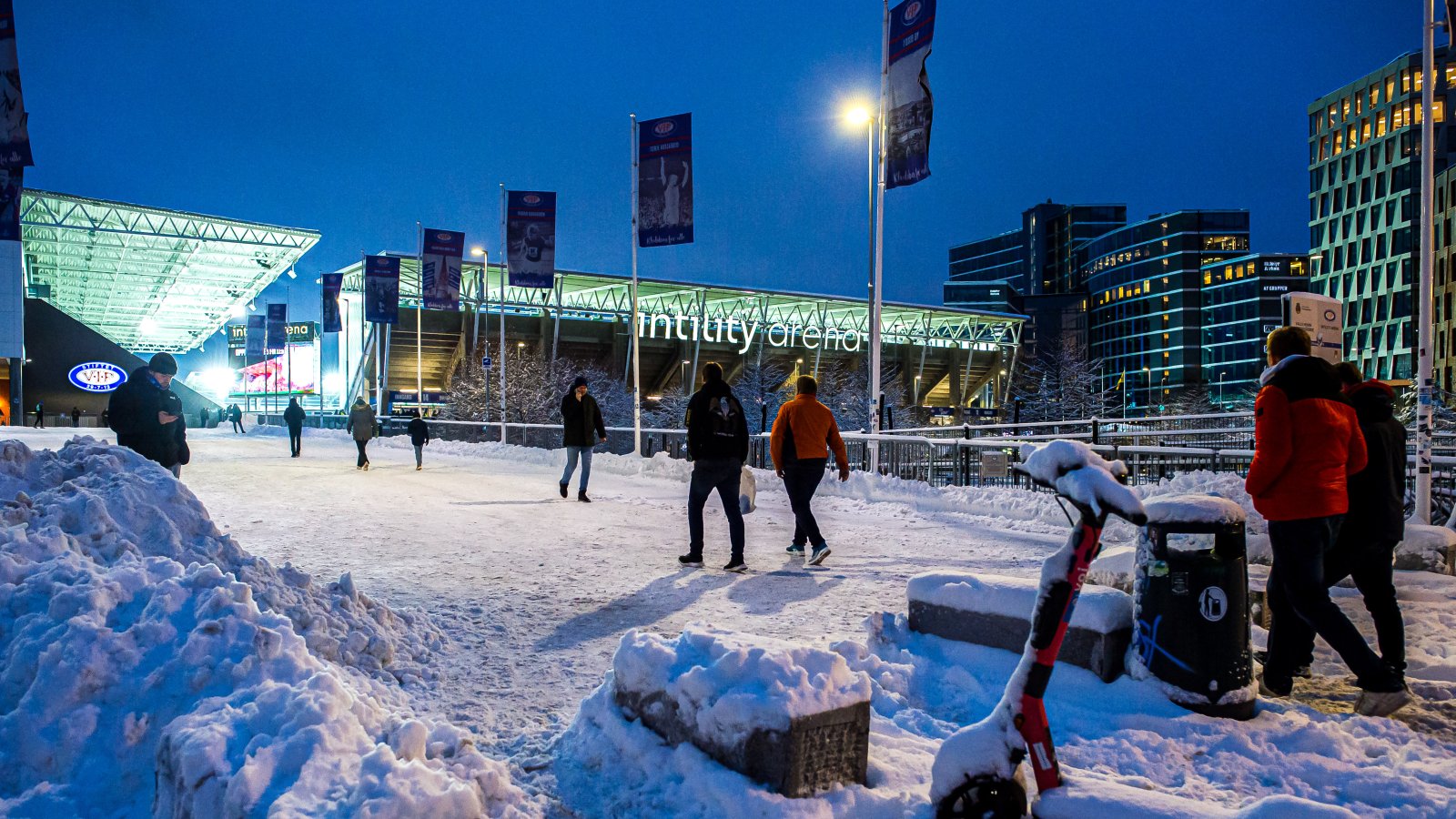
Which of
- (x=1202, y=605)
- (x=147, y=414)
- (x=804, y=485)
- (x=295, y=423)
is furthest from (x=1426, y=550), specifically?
(x=295, y=423)

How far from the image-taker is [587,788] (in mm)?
3508

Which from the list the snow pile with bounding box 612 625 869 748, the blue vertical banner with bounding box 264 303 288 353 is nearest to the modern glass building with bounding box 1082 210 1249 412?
the blue vertical banner with bounding box 264 303 288 353

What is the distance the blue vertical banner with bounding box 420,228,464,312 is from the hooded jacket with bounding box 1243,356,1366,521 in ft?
91.9

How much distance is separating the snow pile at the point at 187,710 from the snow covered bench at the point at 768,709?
683 mm

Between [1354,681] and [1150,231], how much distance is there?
12592cm

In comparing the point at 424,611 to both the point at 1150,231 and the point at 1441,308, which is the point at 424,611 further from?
the point at 1150,231

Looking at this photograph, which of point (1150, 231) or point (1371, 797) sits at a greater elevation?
point (1150, 231)

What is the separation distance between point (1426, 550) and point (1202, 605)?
207 inches

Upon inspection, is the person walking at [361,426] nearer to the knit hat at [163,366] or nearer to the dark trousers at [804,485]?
the knit hat at [163,366]

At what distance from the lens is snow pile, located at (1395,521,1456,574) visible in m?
7.69

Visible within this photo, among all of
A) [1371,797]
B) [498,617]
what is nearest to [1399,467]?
[1371,797]

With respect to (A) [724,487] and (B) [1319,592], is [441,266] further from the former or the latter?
(B) [1319,592]

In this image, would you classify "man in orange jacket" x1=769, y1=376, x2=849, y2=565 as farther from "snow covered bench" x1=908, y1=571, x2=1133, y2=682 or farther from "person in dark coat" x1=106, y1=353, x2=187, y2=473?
"person in dark coat" x1=106, y1=353, x2=187, y2=473

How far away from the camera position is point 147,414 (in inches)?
337
